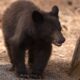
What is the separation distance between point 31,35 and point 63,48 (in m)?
3.36

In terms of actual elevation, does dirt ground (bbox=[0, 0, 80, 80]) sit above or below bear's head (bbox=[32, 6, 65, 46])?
below

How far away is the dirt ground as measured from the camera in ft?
21.8

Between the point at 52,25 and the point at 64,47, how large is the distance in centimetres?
343

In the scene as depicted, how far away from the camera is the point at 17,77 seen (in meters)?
6.32

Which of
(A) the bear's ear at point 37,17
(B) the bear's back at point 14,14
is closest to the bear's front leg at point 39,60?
(A) the bear's ear at point 37,17

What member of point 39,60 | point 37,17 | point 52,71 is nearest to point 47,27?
point 37,17

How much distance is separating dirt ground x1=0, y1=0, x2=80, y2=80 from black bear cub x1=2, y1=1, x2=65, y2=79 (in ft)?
0.71

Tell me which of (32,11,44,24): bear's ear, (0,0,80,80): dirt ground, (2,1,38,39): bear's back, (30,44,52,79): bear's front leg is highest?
(32,11,44,24): bear's ear

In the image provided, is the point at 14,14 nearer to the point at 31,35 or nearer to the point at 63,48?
the point at 31,35

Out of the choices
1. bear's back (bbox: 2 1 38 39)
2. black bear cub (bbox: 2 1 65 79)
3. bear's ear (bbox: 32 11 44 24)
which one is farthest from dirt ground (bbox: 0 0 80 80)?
bear's ear (bbox: 32 11 44 24)

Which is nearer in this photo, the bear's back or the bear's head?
the bear's head

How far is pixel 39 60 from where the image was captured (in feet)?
21.0

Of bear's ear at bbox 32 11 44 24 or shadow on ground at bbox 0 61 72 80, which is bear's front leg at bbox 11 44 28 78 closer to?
shadow on ground at bbox 0 61 72 80

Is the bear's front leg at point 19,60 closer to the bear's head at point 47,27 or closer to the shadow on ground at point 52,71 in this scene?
the shadow on ground at point 52,71
